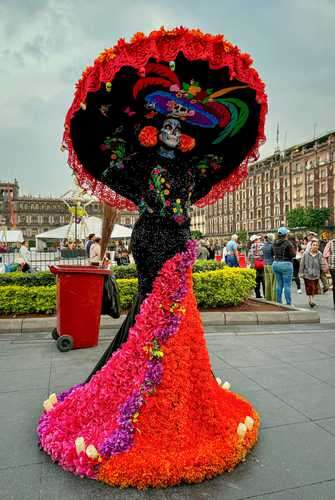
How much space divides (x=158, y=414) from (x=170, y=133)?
5.92ft

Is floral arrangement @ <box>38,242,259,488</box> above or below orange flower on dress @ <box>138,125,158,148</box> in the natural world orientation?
below

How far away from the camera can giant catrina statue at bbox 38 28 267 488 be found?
2.28m

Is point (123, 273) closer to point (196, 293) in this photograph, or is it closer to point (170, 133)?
point (196, 293)

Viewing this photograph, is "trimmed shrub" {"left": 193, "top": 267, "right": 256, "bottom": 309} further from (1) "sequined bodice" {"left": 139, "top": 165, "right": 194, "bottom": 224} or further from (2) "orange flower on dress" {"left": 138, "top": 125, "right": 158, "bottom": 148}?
(2) "orange flower on dress" {"left": 138, "top": 125, "right": 158, "bottom": 148}

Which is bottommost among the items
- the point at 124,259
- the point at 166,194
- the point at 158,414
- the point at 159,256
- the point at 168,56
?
the point at 158,414

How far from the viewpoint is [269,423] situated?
3131 mm

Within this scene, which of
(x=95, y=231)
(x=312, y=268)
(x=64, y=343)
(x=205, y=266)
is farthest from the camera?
(x=95, y=231)

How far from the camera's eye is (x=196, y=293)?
7.70 metres

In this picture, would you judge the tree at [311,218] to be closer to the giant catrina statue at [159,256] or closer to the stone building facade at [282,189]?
the stone building facade at [282,189]

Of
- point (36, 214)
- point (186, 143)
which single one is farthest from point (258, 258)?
point (36, 214)

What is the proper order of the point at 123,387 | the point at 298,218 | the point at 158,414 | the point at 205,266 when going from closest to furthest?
the point at 158,414 < the point at 123,387 < the point at 205,266 < the point at 298,218

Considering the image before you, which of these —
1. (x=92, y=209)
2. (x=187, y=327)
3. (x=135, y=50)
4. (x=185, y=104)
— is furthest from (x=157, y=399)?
(x=92, y=209)

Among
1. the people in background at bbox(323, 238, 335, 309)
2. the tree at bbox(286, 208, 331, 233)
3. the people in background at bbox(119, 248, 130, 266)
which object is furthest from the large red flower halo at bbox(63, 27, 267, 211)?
the tree at bbox(286, 208, 331, 233)

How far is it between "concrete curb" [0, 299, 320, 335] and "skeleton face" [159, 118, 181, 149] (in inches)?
185
